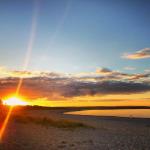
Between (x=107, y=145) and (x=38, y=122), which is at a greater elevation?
(x=38, y=122)

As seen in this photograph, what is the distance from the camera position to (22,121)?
41031mm

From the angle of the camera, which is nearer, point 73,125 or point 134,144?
point 134,144

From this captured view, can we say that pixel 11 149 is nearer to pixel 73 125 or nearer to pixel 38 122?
pixel 73 125

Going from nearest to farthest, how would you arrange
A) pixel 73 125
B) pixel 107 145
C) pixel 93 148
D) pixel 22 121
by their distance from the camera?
pixel 93 148
pixel 107 145
pixel 73 125
pixel 22 121

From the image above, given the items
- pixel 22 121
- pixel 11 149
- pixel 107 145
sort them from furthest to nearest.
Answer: pixel 22 121
pixel 107 145
pixel 11 149

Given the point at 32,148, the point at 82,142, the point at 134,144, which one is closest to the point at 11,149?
the point at 32,148

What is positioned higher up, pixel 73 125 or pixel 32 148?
pixel 73 125

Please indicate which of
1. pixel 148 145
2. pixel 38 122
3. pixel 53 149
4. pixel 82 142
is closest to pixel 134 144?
pixel 148 145

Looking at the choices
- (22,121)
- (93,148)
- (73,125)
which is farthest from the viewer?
(22,121)

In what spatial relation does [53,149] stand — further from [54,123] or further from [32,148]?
[54,123]

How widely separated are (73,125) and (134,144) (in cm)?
1477

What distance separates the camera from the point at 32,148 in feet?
68.2

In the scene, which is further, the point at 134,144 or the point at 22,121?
the point at 22,121

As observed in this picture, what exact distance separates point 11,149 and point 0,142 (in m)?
2.81
